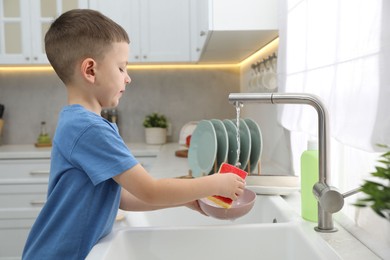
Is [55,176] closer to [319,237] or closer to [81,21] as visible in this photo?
[81,21]

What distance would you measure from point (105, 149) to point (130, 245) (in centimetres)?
22

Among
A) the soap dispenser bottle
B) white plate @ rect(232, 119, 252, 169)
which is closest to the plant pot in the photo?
white plate @ rect(232, 119, 252, 169)

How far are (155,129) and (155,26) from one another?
75cm

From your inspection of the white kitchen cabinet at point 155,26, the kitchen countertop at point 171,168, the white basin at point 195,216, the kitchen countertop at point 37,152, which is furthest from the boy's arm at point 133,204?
the white kitchen cabinet at point 155,26

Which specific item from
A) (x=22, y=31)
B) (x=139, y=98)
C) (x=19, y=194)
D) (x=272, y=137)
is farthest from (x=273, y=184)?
(x=22, y=31)

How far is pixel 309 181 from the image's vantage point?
1.01 metres

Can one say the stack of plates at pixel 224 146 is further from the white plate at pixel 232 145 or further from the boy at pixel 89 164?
the boy at pixel 89 164

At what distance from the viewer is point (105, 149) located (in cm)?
85

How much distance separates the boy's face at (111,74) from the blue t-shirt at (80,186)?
0.24 ft

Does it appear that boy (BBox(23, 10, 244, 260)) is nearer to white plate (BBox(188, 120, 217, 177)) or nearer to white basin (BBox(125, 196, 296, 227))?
white basin (BBox(125, 196, 296, 227))

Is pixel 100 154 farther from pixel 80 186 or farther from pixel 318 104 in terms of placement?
pixel 318 104

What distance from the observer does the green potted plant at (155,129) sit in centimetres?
316

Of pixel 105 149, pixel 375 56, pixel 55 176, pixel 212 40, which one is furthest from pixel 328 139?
pixel 212 40

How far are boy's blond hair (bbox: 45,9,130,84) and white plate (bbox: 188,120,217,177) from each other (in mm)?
688
